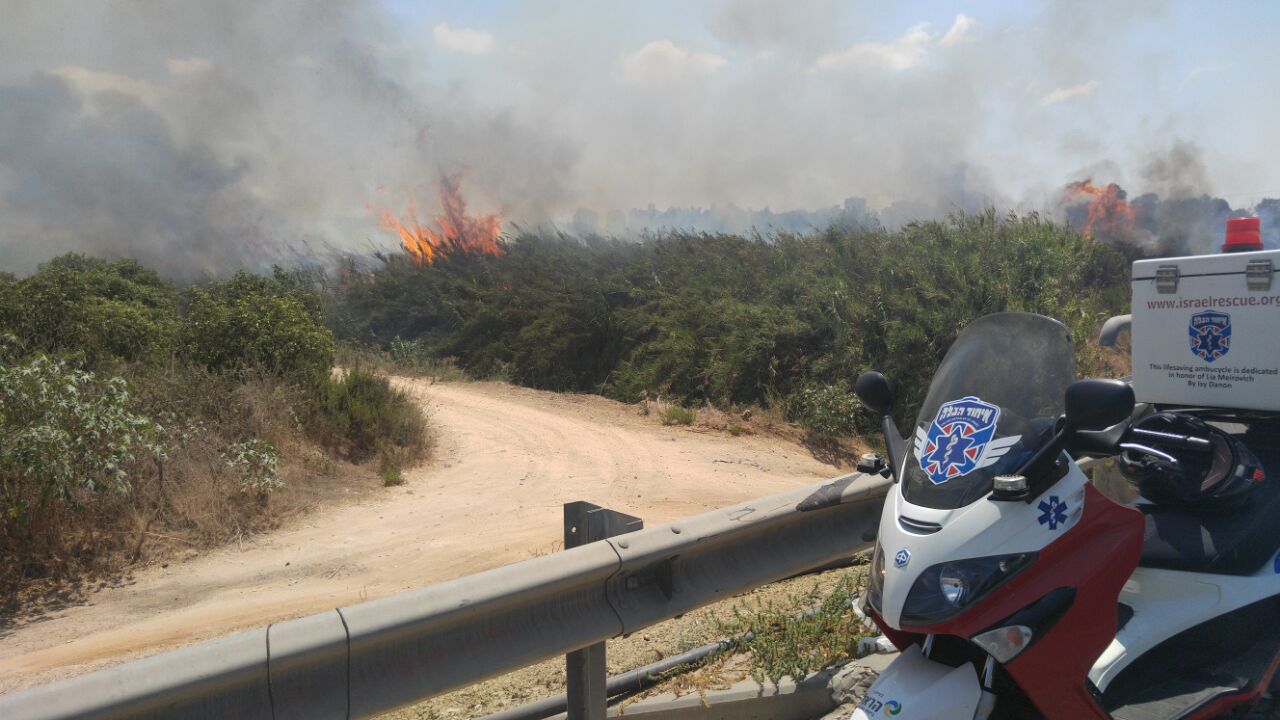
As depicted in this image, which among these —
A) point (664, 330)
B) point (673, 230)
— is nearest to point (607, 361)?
point (664, 330)

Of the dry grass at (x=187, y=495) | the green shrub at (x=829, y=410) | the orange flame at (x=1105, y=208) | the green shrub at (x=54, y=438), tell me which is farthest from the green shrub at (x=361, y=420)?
the orange flame at (x=1105, y=208)

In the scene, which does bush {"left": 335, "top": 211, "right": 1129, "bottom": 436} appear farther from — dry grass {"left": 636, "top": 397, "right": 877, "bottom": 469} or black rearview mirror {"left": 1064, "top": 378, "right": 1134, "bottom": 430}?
black rearview mirror {"left": 1064, "top": 378, "right": 1134, "bottom": 430}

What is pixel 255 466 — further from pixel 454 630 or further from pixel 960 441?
pixel 960 441

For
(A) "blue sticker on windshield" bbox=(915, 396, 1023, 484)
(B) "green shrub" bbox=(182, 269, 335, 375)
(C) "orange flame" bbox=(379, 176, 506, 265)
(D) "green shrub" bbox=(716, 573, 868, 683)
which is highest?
(C) "orange flame" bbox=(379, 176, 506, 265)

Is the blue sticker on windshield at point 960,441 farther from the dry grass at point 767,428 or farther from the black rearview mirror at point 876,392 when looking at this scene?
the dry grass at point 767,428

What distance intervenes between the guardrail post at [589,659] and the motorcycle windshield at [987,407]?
3.49 feet

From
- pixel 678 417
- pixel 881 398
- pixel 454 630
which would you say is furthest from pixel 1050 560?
pixel 678 417

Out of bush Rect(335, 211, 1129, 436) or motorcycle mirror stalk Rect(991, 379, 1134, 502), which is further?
bush Rect(335, 211, 1129, 436)

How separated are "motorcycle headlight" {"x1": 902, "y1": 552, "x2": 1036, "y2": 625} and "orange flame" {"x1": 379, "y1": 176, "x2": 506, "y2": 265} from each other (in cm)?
2428

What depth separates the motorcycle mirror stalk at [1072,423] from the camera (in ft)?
8.54

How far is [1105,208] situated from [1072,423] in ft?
87.1

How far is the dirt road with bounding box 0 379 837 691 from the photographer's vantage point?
19.9 ft

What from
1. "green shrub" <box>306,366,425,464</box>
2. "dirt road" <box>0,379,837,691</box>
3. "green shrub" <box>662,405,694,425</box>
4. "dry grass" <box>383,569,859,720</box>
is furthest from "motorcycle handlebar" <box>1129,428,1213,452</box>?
"green shrub" <box>662,405,694,425</box>

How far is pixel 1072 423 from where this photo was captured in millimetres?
2689
